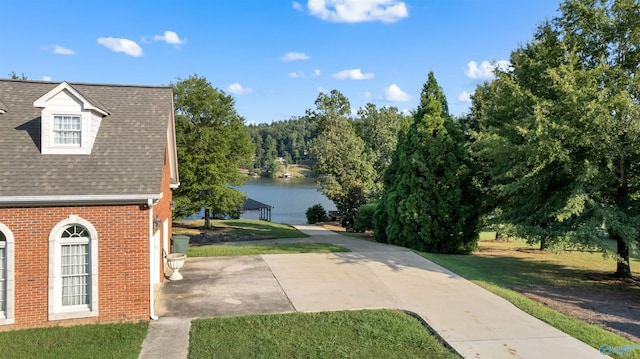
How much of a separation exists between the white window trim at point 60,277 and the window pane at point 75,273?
10 cm

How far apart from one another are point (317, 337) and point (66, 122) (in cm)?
814

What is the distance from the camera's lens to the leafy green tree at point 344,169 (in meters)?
40.3

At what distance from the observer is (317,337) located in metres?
8.98

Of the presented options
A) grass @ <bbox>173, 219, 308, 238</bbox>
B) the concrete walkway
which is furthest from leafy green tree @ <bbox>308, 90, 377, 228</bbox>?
the concrete walkway

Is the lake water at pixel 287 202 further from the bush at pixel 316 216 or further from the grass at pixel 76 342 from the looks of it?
the grass at pixel 76 342

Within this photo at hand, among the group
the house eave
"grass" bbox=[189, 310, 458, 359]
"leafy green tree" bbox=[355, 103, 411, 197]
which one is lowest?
"grass" bbox=[189, 310, 458, 359]

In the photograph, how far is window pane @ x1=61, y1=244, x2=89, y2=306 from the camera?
977 cm

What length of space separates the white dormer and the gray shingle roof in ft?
0.75

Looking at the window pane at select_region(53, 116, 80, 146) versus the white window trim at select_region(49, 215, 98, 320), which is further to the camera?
the window pane at select_region(53, 116, 80, 146)

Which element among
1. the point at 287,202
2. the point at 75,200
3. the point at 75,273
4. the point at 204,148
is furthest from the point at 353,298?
the point at 287,202

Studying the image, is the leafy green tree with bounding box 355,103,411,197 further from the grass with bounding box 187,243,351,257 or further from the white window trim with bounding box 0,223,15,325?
the white window trim with bounding box 0,223,15,325

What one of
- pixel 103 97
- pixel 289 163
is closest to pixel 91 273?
pixel 103 97

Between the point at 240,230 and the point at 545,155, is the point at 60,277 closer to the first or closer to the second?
the point at 545,155

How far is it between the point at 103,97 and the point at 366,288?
9755 mm
